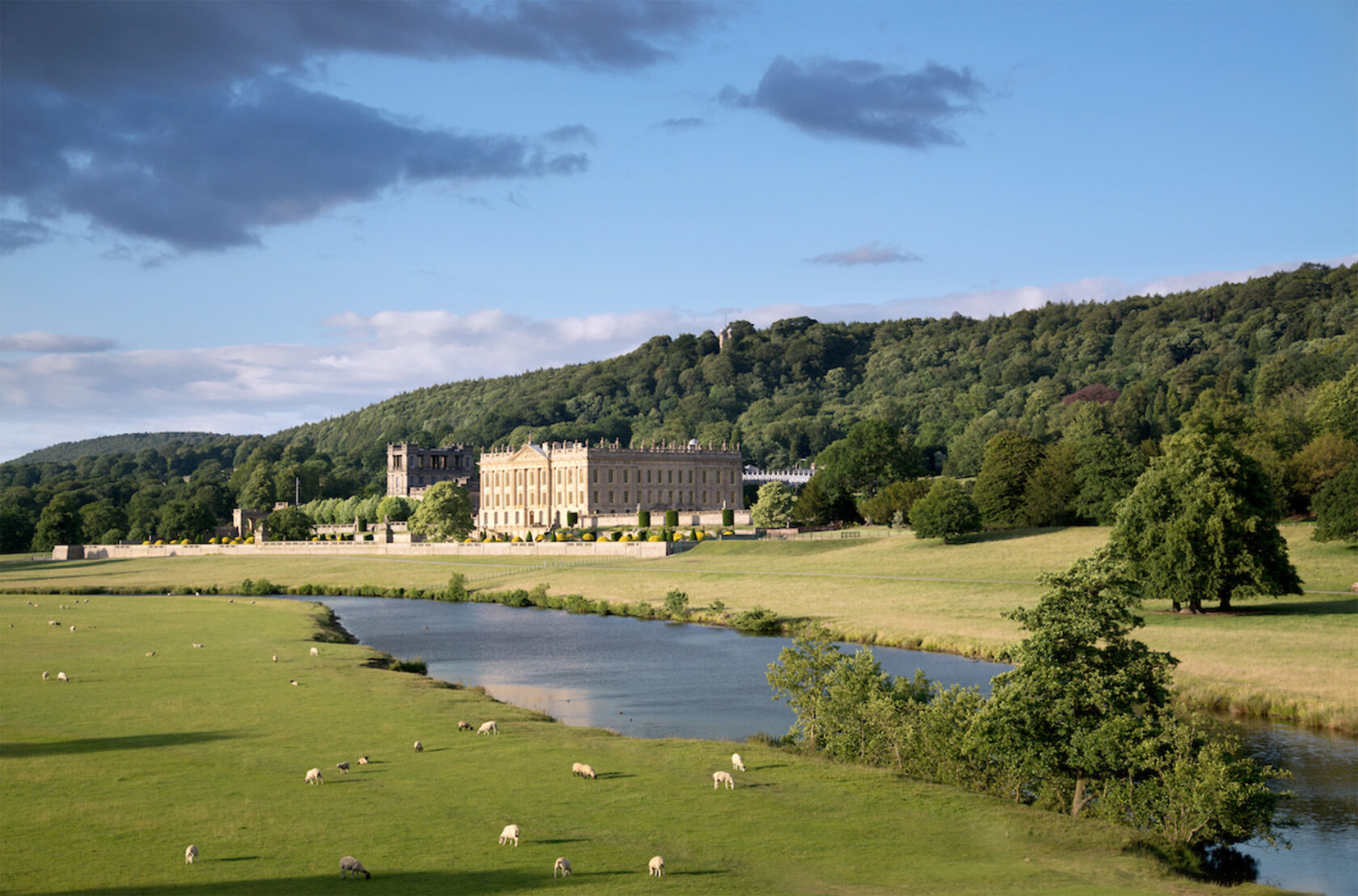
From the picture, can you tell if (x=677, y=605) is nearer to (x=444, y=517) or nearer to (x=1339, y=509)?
(x=1339, y=509)

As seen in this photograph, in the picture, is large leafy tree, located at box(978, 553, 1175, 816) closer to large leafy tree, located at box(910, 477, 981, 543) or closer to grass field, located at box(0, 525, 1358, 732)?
grass field, located at box(0, 525, 1358, 732)

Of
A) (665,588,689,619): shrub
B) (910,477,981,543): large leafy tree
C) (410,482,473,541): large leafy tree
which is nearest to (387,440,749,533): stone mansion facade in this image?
(410,482,473,541): large leafy tree

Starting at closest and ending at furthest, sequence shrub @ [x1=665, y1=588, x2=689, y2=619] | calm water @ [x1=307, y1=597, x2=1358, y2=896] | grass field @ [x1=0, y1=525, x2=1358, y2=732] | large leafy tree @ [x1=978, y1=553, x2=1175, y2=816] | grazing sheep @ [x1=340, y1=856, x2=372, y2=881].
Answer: grazing sheep @ [x1=340, y1=856, x2=372, y2=881]
large leafy tree @ [x1=978, y1=553, x2=1175, y2=816]
calm water @ [x1=307, y1=597, x2=1358, y2=896]
grass field @ [x1=0, y1=525, x2=1358, y2=732]
shrub @ [x1=665, y1=588, x2=689, y2=619]

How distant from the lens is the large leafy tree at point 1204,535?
175ft

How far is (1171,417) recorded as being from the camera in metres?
154

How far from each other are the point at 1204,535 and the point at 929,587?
19854mm

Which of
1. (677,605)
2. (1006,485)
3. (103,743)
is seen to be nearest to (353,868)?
(103,743)

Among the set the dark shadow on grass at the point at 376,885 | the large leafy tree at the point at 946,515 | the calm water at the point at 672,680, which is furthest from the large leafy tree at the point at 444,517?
the dark shadow on grass at the point at 376,885

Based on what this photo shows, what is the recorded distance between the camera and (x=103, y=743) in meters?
29.4

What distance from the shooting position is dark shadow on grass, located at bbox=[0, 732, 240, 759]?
2817cm

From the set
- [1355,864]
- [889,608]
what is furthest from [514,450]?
[1355,864]

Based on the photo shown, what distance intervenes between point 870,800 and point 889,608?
39.8 m

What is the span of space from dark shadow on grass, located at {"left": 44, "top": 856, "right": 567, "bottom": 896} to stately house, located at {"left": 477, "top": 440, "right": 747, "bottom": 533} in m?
144

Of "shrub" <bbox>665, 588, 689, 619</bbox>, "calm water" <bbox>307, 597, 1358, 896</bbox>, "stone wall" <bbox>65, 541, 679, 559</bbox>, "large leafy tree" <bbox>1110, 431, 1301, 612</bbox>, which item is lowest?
"calm water" <bbox>307, 597, 1358, 896</bbox>
